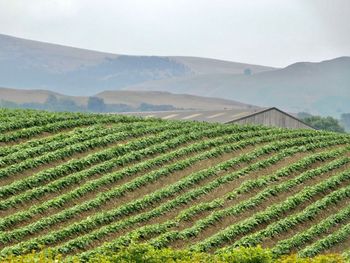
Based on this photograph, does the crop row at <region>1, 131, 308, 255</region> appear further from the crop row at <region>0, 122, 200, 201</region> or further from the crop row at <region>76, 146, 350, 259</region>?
the crop row at <region>0, 122, 200, 201</region>

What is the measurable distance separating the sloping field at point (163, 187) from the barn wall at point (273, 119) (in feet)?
79.0

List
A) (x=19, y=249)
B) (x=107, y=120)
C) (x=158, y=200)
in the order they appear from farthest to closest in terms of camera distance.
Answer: (x=107, y=120), (x=158, y=200), (x=19, y=249)

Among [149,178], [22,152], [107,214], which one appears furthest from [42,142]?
[107,214]

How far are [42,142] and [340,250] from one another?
1399cm

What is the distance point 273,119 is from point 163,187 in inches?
1410

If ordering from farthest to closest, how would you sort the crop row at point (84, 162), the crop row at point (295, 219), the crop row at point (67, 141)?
the crop row at point (67, 141)
the crop row at point (84, 162)
the crop row at point (295, 219)

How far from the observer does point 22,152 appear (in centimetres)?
3397

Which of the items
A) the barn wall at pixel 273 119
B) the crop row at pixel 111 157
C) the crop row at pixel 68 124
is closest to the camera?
the crop row at pixel 111 157

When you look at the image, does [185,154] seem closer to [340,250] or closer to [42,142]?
[42,142]

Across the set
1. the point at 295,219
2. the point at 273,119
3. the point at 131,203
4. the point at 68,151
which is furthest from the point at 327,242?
the point at 273,119

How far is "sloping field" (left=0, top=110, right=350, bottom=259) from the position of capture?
27.6 meters

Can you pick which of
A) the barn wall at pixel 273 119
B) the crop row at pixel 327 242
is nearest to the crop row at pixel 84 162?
the crop row at pixel 327 242

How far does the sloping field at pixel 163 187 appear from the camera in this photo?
27.6 m

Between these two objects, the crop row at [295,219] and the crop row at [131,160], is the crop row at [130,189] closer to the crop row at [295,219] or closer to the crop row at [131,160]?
the crop row at [131,160]
